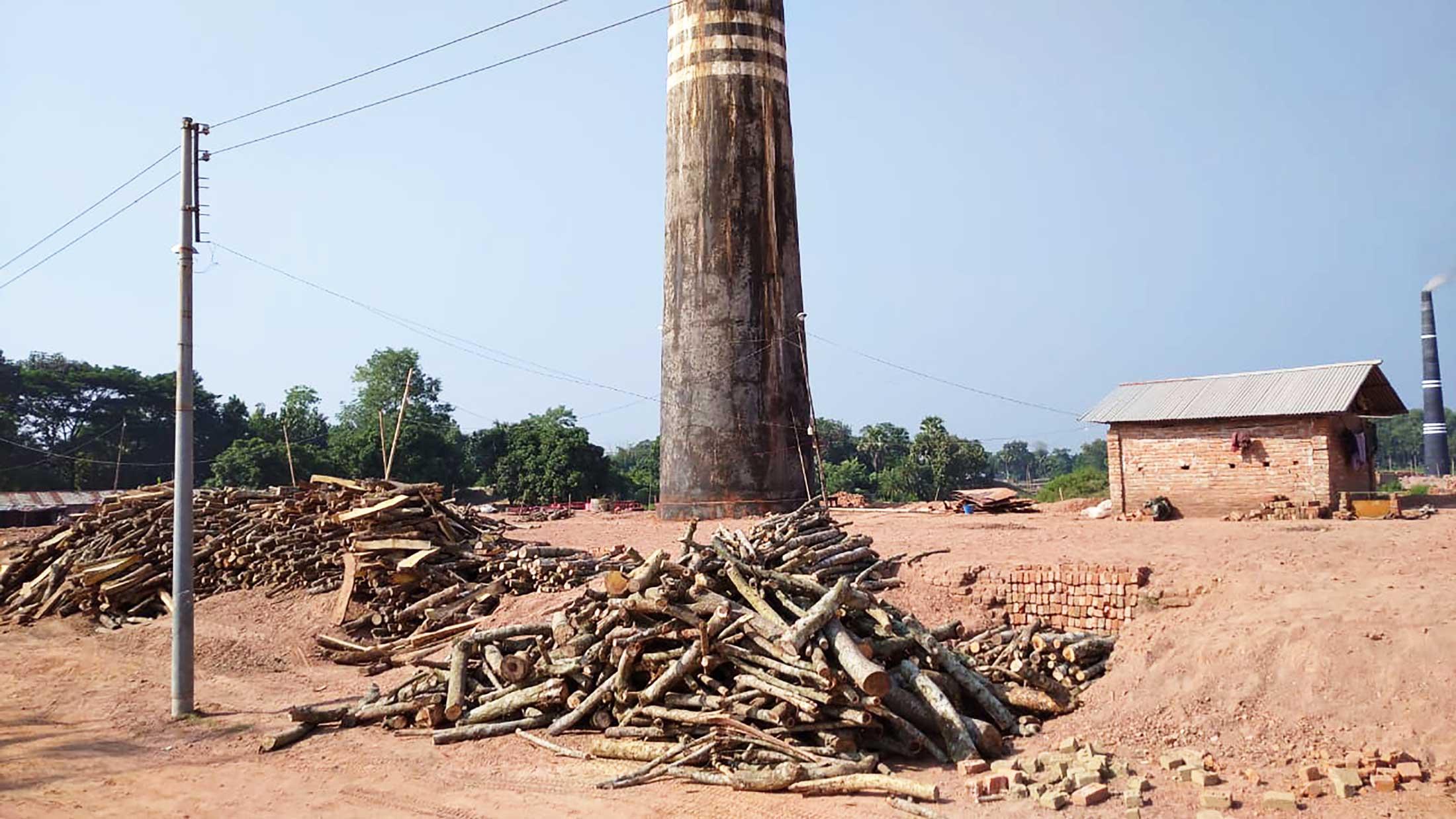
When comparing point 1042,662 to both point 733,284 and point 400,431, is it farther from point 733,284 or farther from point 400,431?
point 400,431

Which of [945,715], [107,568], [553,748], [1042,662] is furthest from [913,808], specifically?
[107,568]

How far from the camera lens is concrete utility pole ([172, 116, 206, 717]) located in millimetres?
11547

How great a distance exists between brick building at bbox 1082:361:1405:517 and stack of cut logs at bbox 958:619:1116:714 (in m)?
10.5

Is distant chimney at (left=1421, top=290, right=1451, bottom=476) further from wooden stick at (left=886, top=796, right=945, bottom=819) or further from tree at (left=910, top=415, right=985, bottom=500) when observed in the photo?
wooden stick at (left=886, top=796, right=945, bottom=819)

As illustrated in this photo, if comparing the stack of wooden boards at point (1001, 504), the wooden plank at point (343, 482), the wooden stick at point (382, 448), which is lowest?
the stack of wooden boards at point (1001, 504)

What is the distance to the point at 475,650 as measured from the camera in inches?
458

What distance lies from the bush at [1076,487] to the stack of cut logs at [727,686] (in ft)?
75.9

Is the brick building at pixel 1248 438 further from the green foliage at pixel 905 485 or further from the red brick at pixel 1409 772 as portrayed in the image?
the green foliage at pixel 905 485

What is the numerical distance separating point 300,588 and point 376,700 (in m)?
6.54

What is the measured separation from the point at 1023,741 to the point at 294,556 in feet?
41.8

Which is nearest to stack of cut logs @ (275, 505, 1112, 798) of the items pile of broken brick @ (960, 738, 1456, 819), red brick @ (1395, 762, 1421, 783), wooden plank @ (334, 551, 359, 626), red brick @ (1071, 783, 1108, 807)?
pile of broken brick @ (960, 738, 1456, 819)

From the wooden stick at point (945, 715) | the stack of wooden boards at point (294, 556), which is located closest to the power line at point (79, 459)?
the stack of wooden boards at point (294, 556)

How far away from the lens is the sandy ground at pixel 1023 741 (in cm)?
840

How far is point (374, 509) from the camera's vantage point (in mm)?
16953
